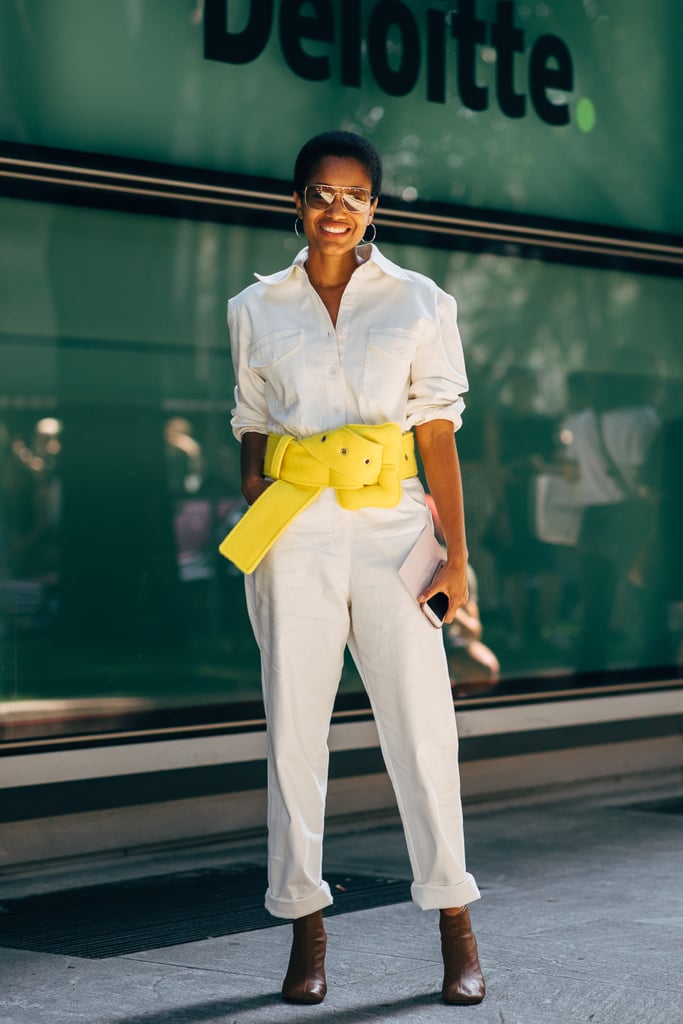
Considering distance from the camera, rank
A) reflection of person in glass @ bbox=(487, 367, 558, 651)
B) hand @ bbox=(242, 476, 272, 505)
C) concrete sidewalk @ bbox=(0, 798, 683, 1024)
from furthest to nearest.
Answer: reflection of person in glass @ bbox=(487, 367, 558, 651) → hand @ bbox=(242, 476, 272, 505) → concrete sidewalk @ bbox=(0, 798, 683, 1024)

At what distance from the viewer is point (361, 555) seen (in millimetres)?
4152

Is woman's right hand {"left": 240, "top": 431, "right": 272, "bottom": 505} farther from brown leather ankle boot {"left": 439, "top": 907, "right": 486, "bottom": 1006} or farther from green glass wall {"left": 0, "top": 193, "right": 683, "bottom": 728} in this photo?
green glass wall {"left": 0, "top": 193, "right": 683, "bottom": 728}

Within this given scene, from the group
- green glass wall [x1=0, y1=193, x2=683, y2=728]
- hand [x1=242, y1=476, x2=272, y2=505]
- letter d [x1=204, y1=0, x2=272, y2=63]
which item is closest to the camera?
hand [x1=242, y1=476, x2=272, y2=505]

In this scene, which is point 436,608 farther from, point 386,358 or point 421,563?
point 386,358

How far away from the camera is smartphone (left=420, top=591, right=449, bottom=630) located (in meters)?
4.14

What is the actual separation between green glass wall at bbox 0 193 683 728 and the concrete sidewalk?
34.4 inches

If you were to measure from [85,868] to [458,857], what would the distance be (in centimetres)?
211

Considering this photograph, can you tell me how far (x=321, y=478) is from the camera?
4.11 meters

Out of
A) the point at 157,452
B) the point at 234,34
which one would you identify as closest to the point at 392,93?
the point at 234,34

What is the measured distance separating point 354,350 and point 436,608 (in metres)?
0.71

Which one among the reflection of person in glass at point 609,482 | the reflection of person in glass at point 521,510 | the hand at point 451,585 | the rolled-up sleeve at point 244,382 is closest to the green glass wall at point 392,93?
the reflection of person in glass at point 609,482

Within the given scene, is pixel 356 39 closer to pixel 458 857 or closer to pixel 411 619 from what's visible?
pixel 411 619

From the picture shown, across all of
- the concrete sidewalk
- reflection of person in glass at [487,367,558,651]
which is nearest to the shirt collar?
the concrete sidewalk

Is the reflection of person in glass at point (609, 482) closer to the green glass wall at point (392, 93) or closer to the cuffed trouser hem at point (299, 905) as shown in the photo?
the green glass wall at point (392, 93)
